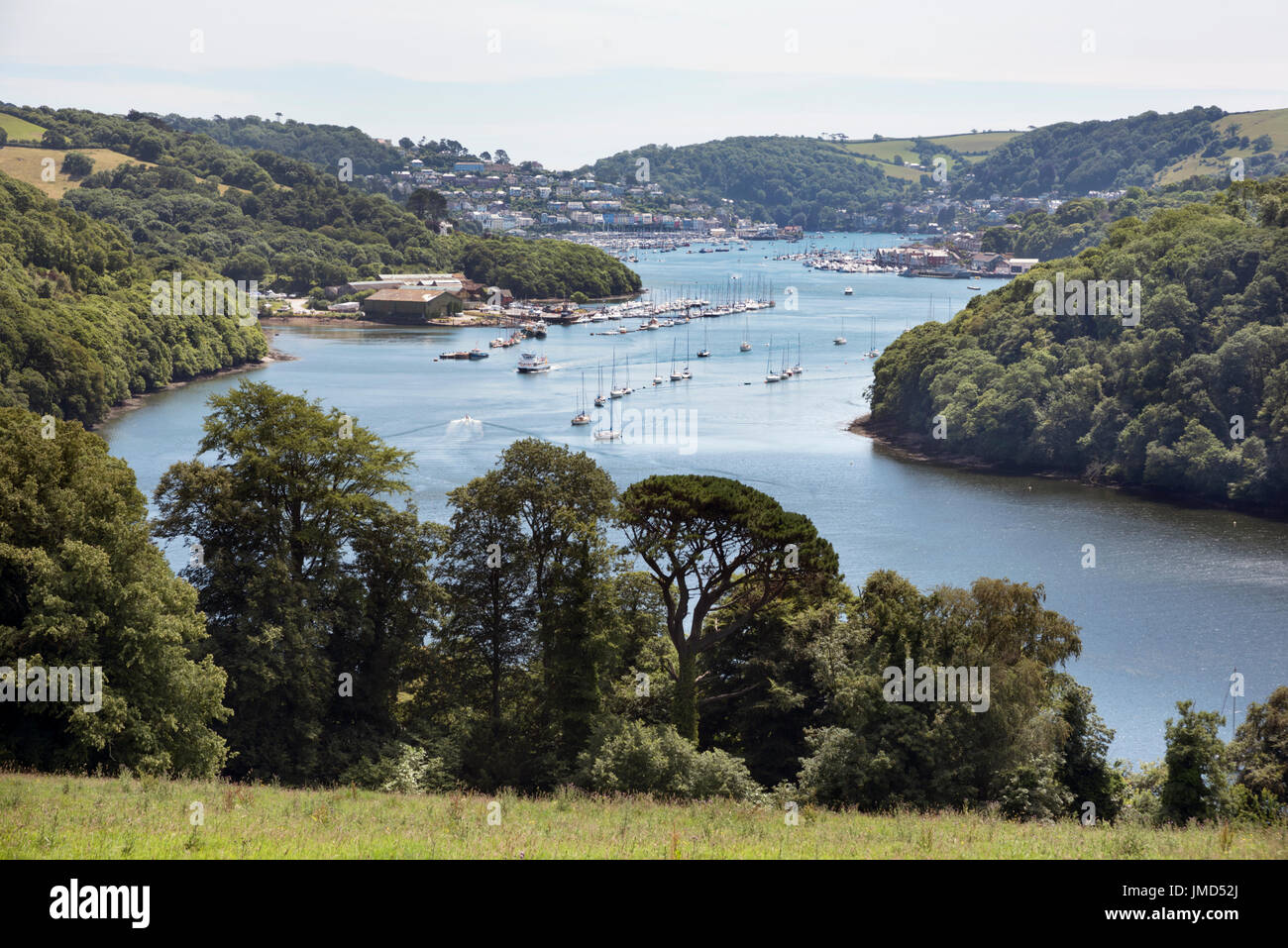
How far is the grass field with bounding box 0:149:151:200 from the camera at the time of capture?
118062 millimetres

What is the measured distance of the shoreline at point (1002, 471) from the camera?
1855 inches

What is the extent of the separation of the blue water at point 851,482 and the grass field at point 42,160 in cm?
4485

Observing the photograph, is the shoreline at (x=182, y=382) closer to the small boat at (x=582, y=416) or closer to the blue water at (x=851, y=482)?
the blue water at (x=851, y=482)

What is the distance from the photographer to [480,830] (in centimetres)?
1085

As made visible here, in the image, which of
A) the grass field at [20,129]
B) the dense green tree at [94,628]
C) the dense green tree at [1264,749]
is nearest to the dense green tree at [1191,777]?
the dense green tree at [1264,749]

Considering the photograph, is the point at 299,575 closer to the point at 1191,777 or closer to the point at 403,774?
the point at 403,774

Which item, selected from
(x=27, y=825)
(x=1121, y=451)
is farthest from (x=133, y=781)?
(x=1121, y=451)

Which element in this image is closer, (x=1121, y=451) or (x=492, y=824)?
(x=492, y=824)

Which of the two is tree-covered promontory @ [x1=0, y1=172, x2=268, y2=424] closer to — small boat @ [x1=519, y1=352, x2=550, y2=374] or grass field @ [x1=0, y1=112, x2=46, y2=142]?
small boat @ [x1=519, y1=352, x2=550, y2=374]

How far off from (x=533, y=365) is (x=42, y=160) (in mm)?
75538

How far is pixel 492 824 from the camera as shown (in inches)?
452

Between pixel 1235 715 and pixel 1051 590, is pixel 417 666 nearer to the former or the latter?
pixel 1235 715

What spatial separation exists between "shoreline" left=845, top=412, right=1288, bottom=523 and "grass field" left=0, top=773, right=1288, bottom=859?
38.2 metres
